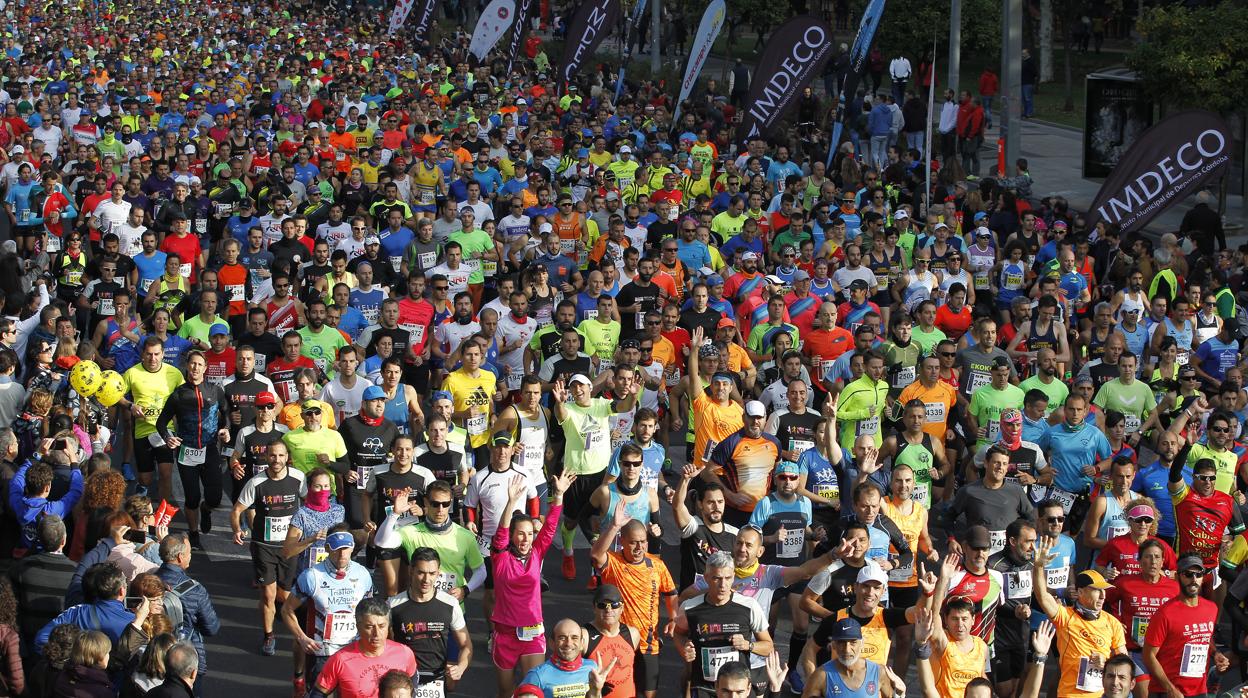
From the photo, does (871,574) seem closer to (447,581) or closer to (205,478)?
(447,581)

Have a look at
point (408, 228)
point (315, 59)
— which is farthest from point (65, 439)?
point (315, 59)

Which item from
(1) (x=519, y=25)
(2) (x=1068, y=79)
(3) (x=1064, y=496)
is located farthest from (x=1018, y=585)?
(2) (x=1068, y=79)

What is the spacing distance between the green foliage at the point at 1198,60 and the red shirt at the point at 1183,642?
1368 cm

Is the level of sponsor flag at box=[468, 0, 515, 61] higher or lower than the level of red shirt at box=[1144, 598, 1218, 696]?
higher

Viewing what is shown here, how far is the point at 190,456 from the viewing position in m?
12.2

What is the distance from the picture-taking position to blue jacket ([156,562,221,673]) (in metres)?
9.05

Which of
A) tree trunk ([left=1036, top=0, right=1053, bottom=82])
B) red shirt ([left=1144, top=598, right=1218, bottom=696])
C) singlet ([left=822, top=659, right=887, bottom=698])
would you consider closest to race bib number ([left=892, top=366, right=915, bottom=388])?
red shirt ([left=1144, top=598, right=1218, bottom=696])

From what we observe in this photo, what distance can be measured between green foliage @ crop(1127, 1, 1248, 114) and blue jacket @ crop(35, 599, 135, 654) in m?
16.7

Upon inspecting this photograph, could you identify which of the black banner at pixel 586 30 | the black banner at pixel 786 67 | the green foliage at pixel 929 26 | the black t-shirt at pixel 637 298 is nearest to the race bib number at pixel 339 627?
the black t-shirt at pixel 637 298

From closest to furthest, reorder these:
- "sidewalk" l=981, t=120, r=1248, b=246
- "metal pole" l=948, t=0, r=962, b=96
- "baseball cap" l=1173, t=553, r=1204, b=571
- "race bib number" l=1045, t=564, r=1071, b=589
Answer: "baseball cap" l=1173, t=553, r=1204, b=571, "race bib number" l=1045, t=564, r=1071, b=589, "sidewalk" l=981, t=120, r=1248, b=246, "metal pole" l=948, t=0, r=962, b=96

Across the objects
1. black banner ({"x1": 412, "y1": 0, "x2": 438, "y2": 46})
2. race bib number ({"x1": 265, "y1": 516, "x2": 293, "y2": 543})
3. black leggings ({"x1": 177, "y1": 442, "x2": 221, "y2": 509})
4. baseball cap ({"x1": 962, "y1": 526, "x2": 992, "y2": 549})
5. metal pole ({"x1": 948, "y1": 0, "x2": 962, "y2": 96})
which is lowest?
black leggings ({"x1": 177, "y1": 442, "x2": 221, "y2": 509})

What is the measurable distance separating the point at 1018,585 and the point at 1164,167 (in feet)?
29.0

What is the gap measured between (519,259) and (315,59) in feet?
63.6

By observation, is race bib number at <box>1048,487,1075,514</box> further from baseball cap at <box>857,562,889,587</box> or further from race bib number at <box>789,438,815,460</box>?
baseball cap at <box>857,562,889,587</box>
